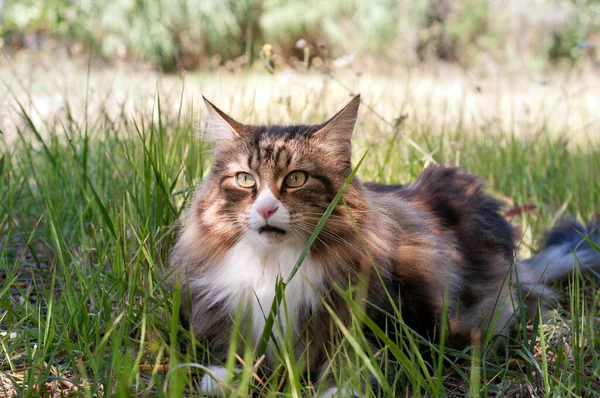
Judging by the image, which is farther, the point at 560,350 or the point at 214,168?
the point at 214,168

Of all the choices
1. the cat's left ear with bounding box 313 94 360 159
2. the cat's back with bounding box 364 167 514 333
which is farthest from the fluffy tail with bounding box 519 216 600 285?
the cat's left ear with bounding box 313 94 360 159

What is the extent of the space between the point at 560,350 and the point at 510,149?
2636mm

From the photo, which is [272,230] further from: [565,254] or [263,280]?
[565,254]

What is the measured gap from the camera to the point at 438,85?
8672mm

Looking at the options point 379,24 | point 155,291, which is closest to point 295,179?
point 155,291

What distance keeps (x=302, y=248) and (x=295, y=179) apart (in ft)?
0.70

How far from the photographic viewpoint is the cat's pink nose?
70.8 inches

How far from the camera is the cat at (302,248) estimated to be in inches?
74.2

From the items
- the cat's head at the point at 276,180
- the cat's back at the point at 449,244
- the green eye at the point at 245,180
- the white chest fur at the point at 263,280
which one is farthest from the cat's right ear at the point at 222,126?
the cat's back at the point at 449,244

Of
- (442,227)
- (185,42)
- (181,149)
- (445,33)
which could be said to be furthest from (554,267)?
(445,33)

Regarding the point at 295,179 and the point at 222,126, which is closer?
the point at 295,179

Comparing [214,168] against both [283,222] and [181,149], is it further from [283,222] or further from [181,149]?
[181,149]

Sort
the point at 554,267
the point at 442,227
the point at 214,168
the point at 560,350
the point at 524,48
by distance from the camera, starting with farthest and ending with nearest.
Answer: the point at 524,48 < the point at 554,267 < the point at 442,227 < the point at 214,168 < the point at 560,350

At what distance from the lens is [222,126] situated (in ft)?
7.00
